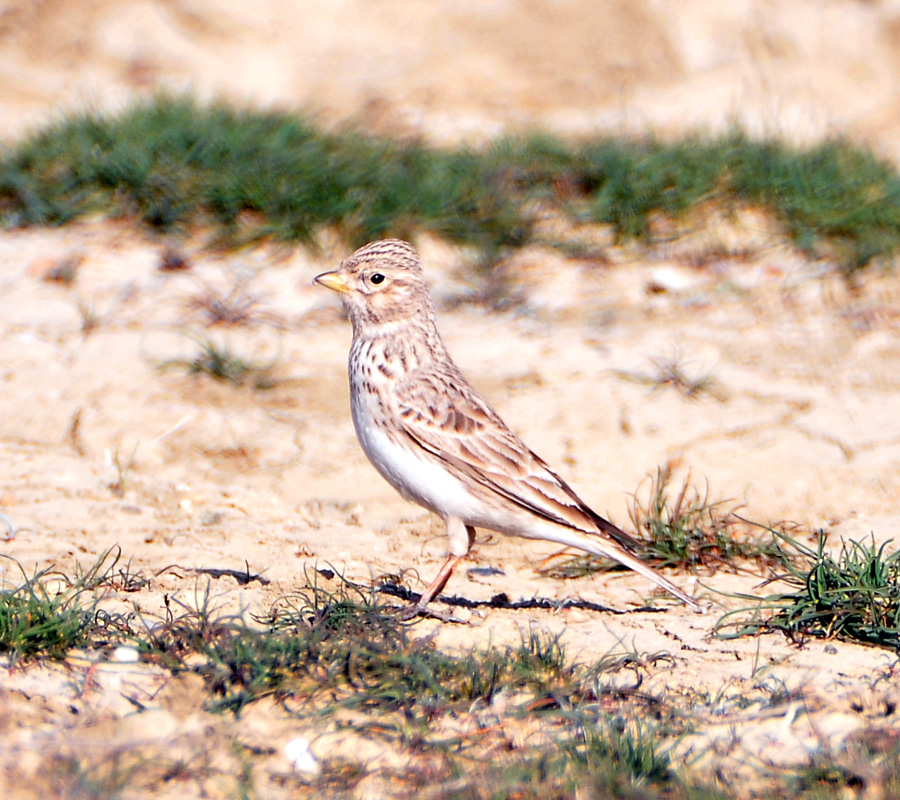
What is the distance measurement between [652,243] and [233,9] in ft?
13.3

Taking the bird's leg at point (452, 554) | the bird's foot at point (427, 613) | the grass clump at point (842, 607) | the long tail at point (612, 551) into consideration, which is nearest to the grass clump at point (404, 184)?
the bird's leg at point (452, 554)

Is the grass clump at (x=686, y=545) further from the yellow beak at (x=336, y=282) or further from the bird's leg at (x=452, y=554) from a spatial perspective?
the yellow beak at (x=336, y=282)

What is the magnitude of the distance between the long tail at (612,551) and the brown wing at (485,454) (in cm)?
3

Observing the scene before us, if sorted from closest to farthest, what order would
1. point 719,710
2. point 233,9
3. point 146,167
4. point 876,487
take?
point 719,710 → point 876,487 → point 146,167 → point 233,9

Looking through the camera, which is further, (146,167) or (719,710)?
(146,167)

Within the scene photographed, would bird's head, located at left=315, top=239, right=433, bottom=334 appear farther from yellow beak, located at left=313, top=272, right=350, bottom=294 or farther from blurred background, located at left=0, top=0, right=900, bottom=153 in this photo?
blurred background, located at left=0, top=0, right=900, bottom=153

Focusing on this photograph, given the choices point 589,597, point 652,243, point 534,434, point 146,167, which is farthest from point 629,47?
point 589,597

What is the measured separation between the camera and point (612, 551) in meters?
4.00

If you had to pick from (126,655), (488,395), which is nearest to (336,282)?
(488,395)

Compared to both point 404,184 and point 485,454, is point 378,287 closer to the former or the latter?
point 485,454

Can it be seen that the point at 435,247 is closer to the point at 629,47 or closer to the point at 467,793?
the point at 629,47

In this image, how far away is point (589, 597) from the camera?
4332mm

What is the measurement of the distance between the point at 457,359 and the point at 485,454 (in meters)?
2.06

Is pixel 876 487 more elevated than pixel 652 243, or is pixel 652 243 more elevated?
pixel 652 243
